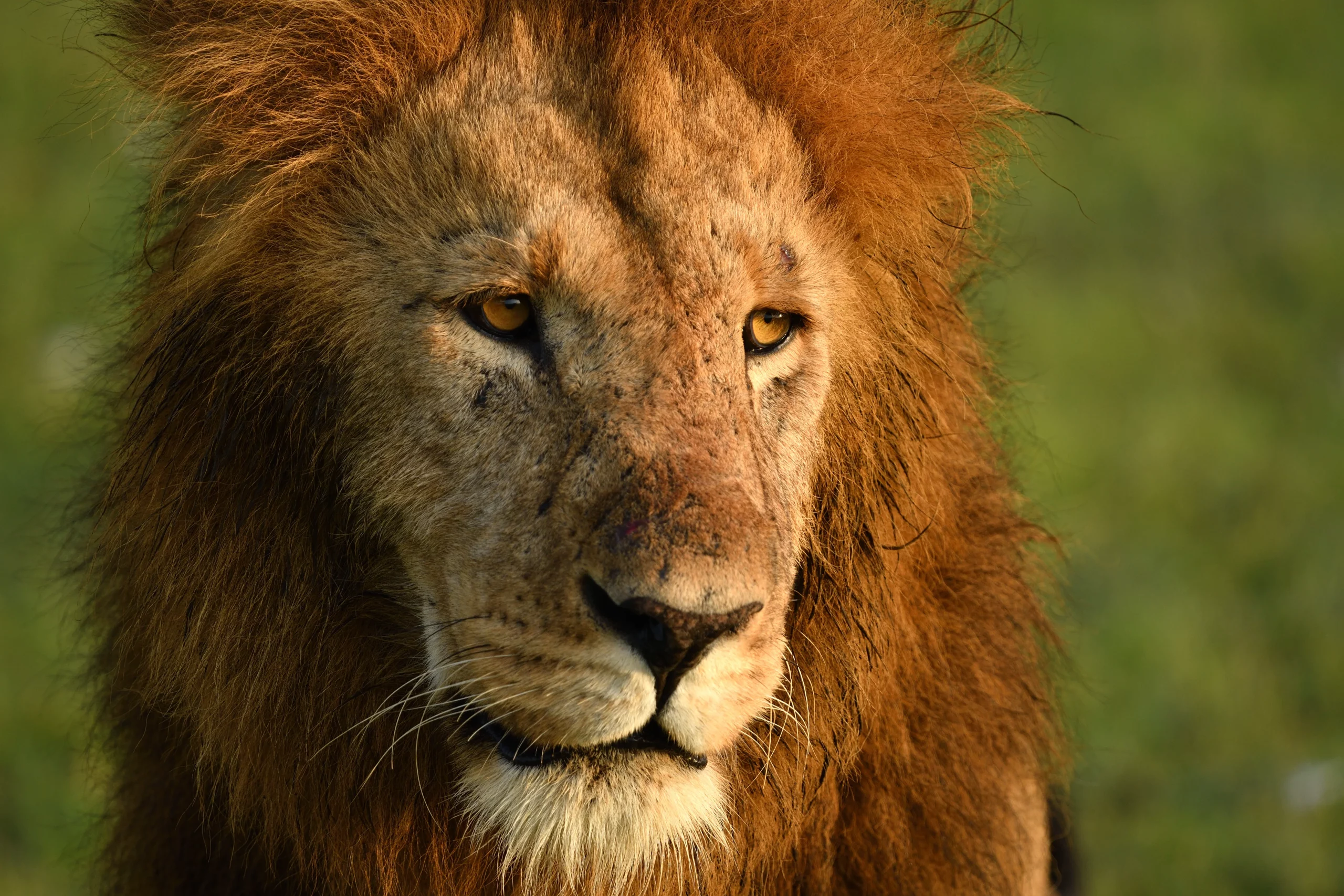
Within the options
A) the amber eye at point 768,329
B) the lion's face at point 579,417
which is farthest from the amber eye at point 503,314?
the amber eye at point 768,329

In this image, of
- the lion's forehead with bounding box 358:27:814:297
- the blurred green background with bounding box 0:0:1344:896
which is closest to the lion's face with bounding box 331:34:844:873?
the lion's forehead with bounding box 358:27:814:297

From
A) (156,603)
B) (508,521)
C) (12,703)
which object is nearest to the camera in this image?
(508,521)

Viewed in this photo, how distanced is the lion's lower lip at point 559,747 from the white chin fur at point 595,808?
11mm

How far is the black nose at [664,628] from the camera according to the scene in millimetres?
2006

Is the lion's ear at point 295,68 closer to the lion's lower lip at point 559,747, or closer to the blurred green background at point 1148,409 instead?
the blurred green background at point 1148,409

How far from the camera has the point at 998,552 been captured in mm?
2924

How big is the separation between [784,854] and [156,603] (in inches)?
46.8

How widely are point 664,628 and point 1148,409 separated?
529 centimetres

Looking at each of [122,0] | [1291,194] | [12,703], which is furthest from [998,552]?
[1291,194]

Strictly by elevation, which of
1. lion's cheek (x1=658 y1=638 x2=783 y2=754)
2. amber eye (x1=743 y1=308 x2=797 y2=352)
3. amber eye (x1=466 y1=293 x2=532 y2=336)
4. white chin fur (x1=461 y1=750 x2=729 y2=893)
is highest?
amber eye (x1=743 y1=308 x2=797 y2=352)

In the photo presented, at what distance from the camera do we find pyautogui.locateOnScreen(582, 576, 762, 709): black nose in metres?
2.01

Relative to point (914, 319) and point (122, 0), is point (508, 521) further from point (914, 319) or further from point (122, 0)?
point (122, 0)

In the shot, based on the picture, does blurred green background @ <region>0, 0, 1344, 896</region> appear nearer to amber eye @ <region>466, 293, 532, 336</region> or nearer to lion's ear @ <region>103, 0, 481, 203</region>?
lion's ear @ <region>103, 0, 481, 203</region>

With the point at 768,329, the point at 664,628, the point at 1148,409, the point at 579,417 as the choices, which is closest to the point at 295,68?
the point at 579,417
